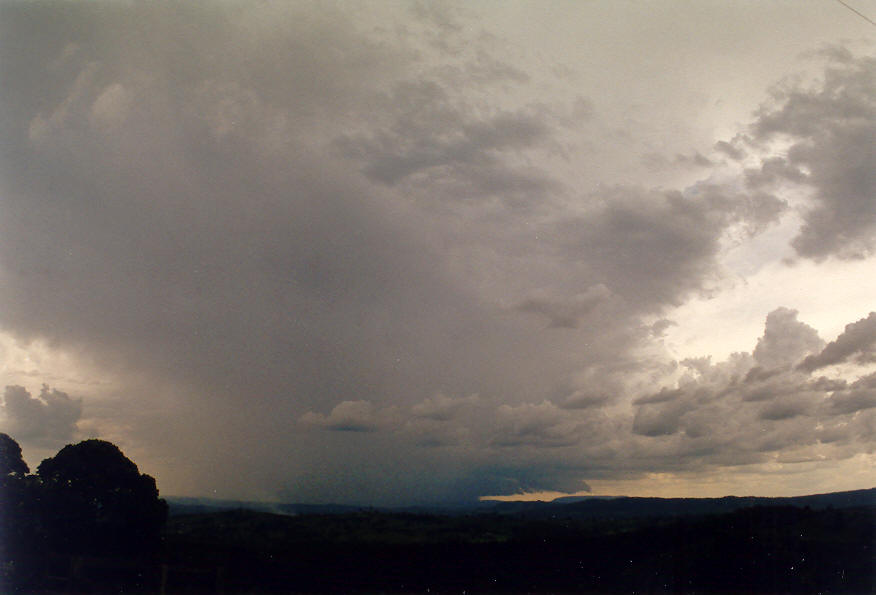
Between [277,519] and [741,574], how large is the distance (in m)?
25.9

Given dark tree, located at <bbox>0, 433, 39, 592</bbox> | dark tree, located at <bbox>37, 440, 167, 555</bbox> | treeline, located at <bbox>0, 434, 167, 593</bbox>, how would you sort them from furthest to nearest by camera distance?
dark tree, located at <bbox>37, 440, 167, 555</bbox> < treeline, located at <bbox>0, 434, 167, 593</bbox> < dark tree, located at <bbox>0, 433, 39, 592</bbox>

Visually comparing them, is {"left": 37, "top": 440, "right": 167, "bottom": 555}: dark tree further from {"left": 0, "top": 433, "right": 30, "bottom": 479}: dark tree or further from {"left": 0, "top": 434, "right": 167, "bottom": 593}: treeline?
{"left": 0, "top": 433, "right": 30, "bottom": 479}: dark tree

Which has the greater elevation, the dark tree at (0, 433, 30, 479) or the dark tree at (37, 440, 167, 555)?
the dark tree at (0, 433, 30, 479)

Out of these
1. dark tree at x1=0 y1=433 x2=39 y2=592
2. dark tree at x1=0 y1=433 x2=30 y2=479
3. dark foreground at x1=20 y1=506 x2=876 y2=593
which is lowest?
dark foreground at x1=20 y1=506 x2=876 y2=593

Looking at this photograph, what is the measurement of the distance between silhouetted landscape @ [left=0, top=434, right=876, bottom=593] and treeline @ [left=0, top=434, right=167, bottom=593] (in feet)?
0.16

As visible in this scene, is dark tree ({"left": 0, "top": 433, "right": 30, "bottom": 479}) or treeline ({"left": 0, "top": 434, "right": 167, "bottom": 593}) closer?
treeline ({"left": 0, "top": 434, "right": 167, "bottom": 593})

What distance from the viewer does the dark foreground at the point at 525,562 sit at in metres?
25.9

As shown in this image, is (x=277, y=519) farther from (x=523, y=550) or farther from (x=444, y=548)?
(x=523, y=550)

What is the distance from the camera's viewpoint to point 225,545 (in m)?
27.7

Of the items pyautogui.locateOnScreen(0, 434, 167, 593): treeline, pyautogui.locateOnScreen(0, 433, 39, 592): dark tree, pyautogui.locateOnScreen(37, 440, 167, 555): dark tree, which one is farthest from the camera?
pyautogui.locateOnScreen(37, 440, 167, 555): dark tree

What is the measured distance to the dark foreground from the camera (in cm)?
2586

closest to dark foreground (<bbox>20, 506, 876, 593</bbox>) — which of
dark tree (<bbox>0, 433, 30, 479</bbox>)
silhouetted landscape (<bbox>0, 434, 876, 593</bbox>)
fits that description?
silhouetted landscape (<bbox>0, 434, 876, 593</bbox>)

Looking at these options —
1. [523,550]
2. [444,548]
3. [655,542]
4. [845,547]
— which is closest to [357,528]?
[444,548]

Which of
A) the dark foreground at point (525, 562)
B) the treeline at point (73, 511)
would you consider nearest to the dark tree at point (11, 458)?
the treeline at point (73, 511)
